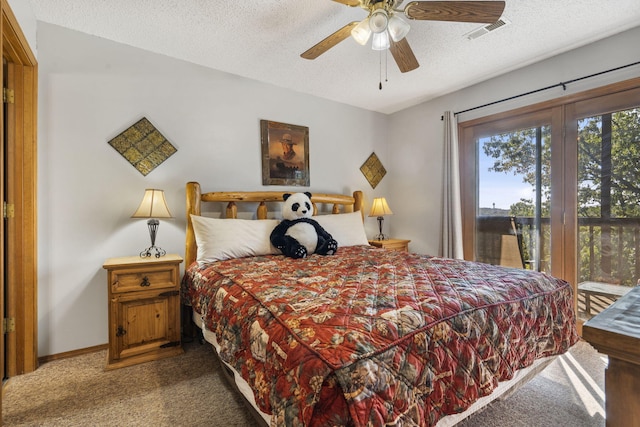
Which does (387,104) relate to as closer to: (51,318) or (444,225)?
(444,225)

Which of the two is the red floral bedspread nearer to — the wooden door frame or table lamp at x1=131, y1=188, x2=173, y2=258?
table lamp at x1=131, y1=188, x2=173, y2=258

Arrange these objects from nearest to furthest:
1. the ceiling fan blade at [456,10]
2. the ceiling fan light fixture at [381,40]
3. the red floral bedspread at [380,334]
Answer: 1. the red floral bedspread at [380,334]
2. the ceiling fan blade at [456,10]
3. the ceiling fan light fixture at [381,40]

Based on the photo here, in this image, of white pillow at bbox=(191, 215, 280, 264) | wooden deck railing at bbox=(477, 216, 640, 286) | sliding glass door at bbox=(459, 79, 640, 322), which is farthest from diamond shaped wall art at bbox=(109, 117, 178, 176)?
wooden deck railing at bbox=(477, 216, 640, 286)

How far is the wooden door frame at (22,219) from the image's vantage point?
196cm

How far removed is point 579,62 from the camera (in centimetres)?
252

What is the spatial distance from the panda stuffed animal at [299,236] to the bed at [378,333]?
28 cm

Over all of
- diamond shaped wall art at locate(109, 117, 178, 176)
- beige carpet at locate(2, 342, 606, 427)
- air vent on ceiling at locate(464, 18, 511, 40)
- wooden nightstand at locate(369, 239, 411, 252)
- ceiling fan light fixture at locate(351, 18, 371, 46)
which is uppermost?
air vent on ceiling at locate(464, 18, 511, 40)

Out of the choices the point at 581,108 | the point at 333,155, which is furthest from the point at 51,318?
the point at 581,108

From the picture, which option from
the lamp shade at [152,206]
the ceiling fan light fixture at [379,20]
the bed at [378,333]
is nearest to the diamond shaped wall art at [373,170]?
the bed at [378,333]

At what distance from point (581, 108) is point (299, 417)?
3257 millimetres

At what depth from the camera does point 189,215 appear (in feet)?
8.45

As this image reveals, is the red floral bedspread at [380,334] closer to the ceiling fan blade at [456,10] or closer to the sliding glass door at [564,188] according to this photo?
the sliding glass door at [564,188]

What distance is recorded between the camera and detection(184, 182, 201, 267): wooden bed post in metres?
2.58

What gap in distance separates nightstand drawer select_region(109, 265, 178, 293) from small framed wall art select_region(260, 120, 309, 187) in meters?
1.36
